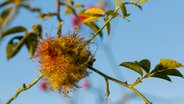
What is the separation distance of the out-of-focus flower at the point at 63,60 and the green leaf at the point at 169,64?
0.68 ft

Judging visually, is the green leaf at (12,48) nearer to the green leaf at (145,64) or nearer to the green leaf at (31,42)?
the green leaf at (31,42)

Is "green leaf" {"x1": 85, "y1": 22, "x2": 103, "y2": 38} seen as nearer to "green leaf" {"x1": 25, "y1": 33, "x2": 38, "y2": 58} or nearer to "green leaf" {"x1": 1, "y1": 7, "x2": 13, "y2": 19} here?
"green leaf" {"x1": 25, "y1": 33, "x2": 38, "y2": 58}

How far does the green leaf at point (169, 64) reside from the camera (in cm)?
122

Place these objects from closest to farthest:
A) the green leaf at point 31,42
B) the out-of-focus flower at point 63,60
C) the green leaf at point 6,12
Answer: the green leaf at point 6,12
the green leaf at point 31,42
the out-of-focus flower at point 63,60

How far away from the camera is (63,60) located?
3.93ft

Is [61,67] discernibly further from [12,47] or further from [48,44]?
[12,47]

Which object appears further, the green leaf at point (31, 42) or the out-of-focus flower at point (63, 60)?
the out-of-focus flower at point (63, 60)

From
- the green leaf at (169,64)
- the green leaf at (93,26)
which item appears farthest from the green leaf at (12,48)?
the green leaf at (169,64)

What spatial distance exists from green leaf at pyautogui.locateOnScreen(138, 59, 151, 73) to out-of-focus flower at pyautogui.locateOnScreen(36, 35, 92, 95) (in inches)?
5.8

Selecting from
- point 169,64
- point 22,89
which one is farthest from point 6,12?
point 169,64

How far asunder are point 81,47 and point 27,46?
213mm

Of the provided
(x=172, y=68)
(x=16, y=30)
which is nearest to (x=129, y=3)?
(x=172, y=68)

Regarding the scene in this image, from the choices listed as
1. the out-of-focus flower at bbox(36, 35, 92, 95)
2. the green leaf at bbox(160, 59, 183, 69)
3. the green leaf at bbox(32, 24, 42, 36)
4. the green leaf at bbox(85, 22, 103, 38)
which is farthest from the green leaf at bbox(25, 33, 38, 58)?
the green leaf at bbox(160, 59, 183, 69)

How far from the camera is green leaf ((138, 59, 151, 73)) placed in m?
1.24
